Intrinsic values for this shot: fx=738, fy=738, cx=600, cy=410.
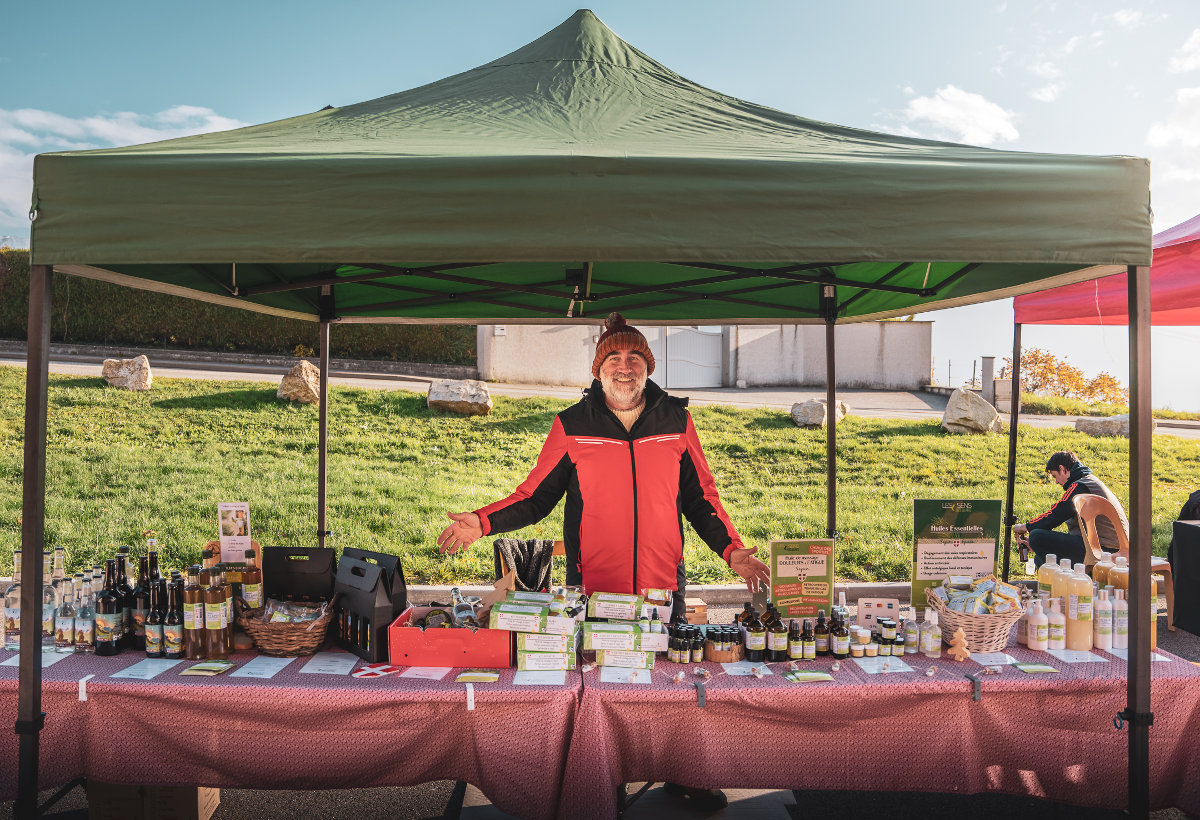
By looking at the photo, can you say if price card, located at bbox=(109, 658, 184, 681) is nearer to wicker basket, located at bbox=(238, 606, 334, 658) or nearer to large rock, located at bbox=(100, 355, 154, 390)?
wicker basket, located at bbox=(238, 606, 334, 658)

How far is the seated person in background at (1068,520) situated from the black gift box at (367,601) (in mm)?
4361

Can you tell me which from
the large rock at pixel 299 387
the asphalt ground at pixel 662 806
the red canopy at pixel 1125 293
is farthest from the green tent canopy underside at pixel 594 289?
the large rock at pixel 299 387

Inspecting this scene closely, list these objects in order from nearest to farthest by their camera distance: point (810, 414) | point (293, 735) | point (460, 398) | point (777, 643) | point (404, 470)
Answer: point (293, 735)
point (777, 643)
point (404, 470)
point (460, 398)
point (810, 414)

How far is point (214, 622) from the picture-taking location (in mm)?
2293

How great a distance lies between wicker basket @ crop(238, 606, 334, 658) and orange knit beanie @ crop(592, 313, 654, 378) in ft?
4.47

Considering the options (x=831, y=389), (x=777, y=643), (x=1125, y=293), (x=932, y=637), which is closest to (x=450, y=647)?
(x=777, y=643)

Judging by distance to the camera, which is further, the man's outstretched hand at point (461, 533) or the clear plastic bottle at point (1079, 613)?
the man's outstretched hand at point (461, 533)

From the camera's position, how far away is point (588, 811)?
79.5 inches

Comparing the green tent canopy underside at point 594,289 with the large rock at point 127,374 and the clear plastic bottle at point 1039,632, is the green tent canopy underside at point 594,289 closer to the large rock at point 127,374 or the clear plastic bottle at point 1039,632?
the clear plastic bottle at point 1039,632

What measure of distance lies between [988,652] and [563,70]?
8.54 feet

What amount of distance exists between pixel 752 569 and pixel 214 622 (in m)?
1.79

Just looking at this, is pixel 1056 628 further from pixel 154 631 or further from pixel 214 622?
pixel 154 631

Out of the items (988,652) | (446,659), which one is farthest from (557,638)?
(988,652)

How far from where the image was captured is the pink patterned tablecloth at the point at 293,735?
2.06m
